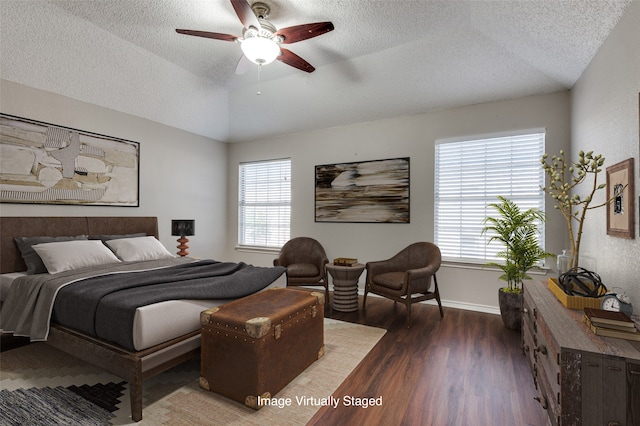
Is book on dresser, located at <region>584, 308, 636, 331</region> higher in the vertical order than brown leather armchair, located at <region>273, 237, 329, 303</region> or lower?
higher

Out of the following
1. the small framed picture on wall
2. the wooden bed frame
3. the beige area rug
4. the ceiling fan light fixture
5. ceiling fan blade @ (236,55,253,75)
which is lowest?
the beige area rug

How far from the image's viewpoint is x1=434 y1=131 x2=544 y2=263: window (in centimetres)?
377

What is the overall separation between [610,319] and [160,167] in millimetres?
5296

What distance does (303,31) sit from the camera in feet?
7.75

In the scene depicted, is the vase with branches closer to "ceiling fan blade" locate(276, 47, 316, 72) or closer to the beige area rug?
the beige area rug

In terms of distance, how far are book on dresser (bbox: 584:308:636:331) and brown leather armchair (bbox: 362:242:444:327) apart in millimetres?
1914

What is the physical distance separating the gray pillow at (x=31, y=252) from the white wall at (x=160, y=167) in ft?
1.14

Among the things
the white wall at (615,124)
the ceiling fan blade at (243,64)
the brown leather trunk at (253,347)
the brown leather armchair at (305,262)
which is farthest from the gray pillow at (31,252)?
the white wall at (615,124)

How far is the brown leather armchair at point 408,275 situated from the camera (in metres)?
3.48

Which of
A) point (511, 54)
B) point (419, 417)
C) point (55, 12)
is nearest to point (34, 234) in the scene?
point (55, 12)

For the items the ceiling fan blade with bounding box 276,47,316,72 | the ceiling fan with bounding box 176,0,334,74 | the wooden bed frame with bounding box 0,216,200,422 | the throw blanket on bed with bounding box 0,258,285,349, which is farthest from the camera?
the ceiling fan blade with bounding box 276,47,316,72

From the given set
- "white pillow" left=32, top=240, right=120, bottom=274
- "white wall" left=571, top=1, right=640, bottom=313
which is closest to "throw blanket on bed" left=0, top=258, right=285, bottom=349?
"white pillow" left=32, top=240, right=120, bottom=274

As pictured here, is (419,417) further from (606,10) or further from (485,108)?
(485,108)

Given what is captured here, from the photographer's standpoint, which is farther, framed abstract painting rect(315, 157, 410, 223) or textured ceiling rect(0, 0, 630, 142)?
framed abstract painting rect(315, 157, 410, 223)
